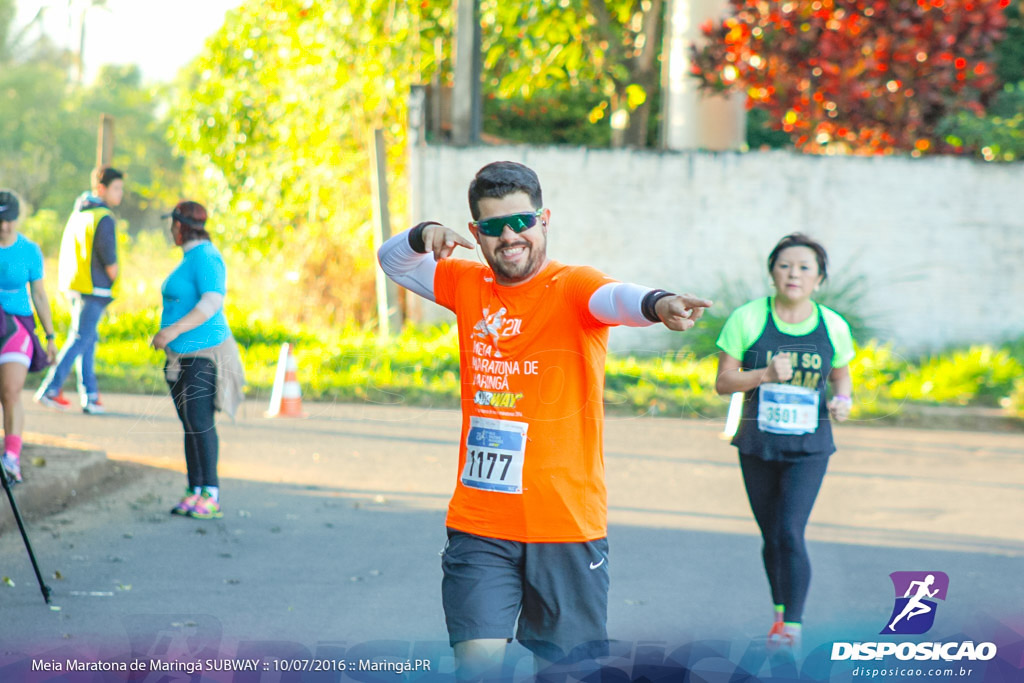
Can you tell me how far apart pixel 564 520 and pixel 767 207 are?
11.8 meters

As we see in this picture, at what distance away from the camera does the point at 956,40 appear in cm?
1503

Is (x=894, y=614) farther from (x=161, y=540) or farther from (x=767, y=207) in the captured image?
(x=767, y=207)

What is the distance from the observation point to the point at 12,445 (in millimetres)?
7180

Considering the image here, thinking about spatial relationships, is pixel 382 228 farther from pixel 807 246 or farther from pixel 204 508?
pixel 807 246

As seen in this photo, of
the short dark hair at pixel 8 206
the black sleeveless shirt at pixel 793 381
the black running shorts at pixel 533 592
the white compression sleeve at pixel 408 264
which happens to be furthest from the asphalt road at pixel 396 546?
the short dark hair at pixel 8 206

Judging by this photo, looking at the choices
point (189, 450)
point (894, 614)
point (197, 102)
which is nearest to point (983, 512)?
point (894, 614)

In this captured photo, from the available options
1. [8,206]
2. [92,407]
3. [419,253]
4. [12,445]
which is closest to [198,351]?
[12,445]

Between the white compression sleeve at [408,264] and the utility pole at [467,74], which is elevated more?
the utility pole at [467,74]

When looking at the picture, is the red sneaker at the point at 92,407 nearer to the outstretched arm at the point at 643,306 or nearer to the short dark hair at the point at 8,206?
the short dark hair at the point at 8,206

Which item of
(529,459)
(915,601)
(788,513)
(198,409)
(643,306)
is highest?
(643,306)

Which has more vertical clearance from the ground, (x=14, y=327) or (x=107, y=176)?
(x=107, y=176)

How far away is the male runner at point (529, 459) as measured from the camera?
336 centimetres

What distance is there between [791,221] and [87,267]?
830 centimetres

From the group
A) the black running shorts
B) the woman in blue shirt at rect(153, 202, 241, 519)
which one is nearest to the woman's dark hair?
the woman in blue shirt at rect(153, 202, 241, 519)
